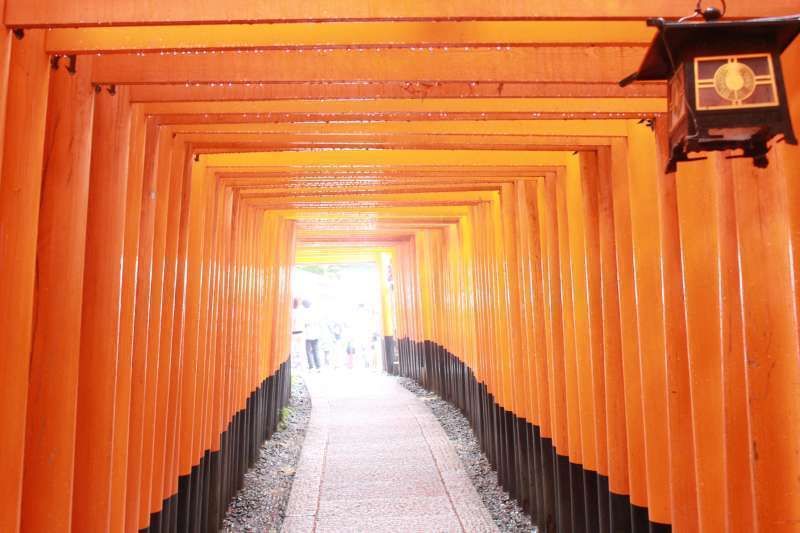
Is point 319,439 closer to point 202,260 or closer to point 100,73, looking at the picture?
point 202,260

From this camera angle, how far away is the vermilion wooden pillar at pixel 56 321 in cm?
285

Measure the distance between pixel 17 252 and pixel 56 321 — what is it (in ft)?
1.49

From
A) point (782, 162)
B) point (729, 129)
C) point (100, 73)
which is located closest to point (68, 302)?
point (100, 73)

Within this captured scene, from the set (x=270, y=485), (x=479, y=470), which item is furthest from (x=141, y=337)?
(x=479, y=470)

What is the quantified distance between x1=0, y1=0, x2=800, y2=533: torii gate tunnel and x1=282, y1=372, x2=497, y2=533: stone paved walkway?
38.3 inches

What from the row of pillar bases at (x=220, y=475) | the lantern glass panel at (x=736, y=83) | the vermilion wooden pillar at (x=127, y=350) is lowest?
the row of pillar bases at (x=220, y=475)

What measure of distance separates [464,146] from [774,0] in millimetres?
2470

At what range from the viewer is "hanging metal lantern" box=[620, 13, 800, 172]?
7.48 feet

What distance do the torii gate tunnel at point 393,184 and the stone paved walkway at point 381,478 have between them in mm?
973

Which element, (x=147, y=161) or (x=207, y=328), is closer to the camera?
(x=147, y=161)

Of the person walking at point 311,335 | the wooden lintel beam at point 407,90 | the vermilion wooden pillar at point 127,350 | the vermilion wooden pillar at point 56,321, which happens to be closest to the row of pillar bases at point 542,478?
the wooden lintel beam at point 407,90

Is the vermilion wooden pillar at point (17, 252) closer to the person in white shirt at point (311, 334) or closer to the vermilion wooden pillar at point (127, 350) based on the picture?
the vermilion wooden pillar at point (127, 350)

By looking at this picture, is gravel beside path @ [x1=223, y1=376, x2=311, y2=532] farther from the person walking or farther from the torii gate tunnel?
the person walking

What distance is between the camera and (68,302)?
2.94 m
